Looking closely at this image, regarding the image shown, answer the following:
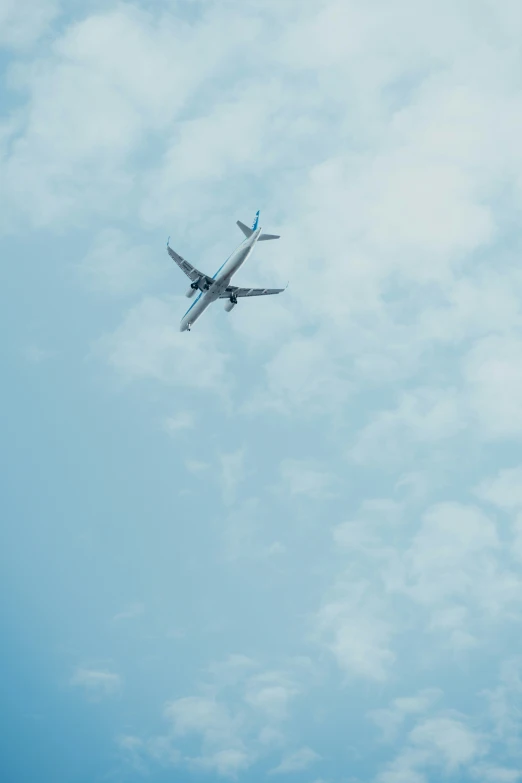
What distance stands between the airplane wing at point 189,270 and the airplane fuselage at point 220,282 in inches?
45.4

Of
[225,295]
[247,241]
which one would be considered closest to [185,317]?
[225,295]

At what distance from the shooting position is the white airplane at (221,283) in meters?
148

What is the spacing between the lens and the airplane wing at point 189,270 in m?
157

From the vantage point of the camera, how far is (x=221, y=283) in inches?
6117

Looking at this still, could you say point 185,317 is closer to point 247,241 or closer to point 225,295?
point 225,295

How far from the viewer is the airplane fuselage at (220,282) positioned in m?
148

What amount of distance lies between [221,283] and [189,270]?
5486 mm

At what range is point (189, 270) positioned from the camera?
158 metres

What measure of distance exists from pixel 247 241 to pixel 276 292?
1586 cm

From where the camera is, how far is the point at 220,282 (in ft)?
509

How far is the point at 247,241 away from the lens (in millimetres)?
147500

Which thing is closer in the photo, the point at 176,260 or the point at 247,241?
the point at 247,241

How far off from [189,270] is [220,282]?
5475mm

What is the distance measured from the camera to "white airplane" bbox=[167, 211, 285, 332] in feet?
487
